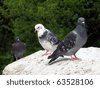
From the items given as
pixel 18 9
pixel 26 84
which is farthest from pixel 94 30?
pixel 26 84

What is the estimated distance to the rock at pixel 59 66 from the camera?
772cm

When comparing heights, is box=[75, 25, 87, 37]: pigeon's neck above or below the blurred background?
above

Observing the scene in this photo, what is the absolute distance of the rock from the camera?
7.72m

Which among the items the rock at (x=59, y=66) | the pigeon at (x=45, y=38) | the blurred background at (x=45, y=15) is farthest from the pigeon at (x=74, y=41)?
the blurred background at (x=45, y=15)

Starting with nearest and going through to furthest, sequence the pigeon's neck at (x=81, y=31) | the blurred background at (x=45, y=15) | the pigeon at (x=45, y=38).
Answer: the pigeon's neck at (x=81, y=31), the pigeon at (x=45, y=38), the blurred background at (x=45, y=15)

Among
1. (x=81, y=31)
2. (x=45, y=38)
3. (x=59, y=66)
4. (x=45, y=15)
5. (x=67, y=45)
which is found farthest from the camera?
(x=45, y=15)

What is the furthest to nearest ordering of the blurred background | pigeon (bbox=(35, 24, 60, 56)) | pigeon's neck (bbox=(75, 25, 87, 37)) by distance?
the blurred background
pigeon (bbox=(35, 24, 60, 56))
pigeon's neck (bbox=(75, 25, 87, 37))

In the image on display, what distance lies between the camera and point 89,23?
1530 cm

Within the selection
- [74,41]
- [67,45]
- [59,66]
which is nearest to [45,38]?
[59,66]

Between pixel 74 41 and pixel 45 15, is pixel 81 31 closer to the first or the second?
pixel 74 41

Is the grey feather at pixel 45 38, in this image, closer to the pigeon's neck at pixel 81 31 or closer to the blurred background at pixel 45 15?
the pigeon's neck at pixel 81 31

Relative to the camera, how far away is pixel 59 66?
803cm

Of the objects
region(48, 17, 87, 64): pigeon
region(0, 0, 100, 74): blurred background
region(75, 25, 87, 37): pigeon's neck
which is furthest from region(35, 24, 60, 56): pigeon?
region(0, 0, 100, 74): blurred background

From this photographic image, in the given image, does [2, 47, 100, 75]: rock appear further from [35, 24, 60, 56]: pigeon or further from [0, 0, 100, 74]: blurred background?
[0, 0, 100, 74]: blurred background
